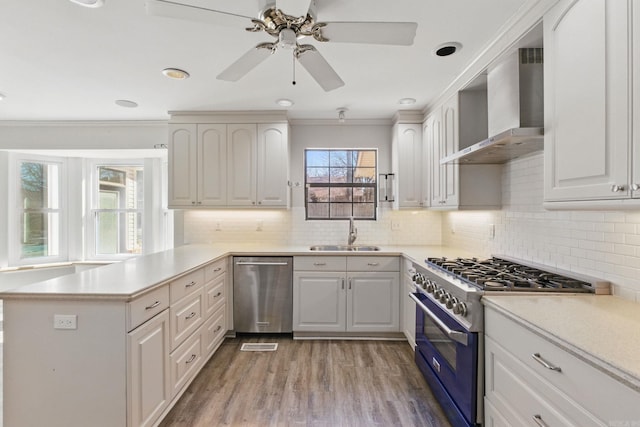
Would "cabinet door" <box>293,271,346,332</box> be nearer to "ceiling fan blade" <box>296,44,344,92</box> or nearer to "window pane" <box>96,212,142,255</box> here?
"ceiling fan blade" <box>296,44,344,92</box>

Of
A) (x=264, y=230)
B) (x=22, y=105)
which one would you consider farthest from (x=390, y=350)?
(x=22, y=105)

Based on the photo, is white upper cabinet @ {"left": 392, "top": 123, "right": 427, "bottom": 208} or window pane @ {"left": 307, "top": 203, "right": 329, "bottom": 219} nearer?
white upper cabinet @ {"left": 392, "top": 123, "right": 427, "bottom": 208}

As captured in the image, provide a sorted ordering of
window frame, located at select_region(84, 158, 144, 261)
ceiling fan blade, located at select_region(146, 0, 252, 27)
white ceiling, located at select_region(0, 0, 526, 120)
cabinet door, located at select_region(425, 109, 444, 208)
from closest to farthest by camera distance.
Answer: ceiling fan blade, located at select_region(146, 0, 252, 27), white ceiling, located at select_region(0, 0, 526, 120), cabinet door, located at select_region(425, 109, 444, 208), window frame, located at select_region(84, 158, 144, 261)

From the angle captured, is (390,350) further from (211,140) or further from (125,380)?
(211,140)

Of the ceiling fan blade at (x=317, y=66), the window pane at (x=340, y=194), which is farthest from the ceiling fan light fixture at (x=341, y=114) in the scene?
the ceiling fan blade at (x=317, y=66)

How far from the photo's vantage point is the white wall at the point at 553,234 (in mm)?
1481

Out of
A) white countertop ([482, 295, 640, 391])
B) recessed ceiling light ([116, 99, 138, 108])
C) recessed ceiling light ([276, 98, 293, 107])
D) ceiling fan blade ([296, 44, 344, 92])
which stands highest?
recessed ceiling light ([276, 98, 293, 107])

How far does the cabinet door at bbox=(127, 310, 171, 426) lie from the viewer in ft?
5.12

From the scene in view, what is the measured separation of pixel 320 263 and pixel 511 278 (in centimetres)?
176

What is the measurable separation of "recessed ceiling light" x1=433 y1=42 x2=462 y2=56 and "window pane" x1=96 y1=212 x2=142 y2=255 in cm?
Answer: 413

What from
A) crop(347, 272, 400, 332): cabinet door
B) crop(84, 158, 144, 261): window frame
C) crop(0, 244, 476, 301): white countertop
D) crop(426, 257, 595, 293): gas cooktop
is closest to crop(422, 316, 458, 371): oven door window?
crop(426, 257, 595, 293): gas cooktop

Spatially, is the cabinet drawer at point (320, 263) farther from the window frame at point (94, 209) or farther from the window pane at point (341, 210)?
the window frame at point (94, 209)

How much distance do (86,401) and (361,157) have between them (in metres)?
3.34

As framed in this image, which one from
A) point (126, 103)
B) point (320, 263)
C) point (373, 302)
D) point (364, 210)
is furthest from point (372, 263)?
point (126, 103)
